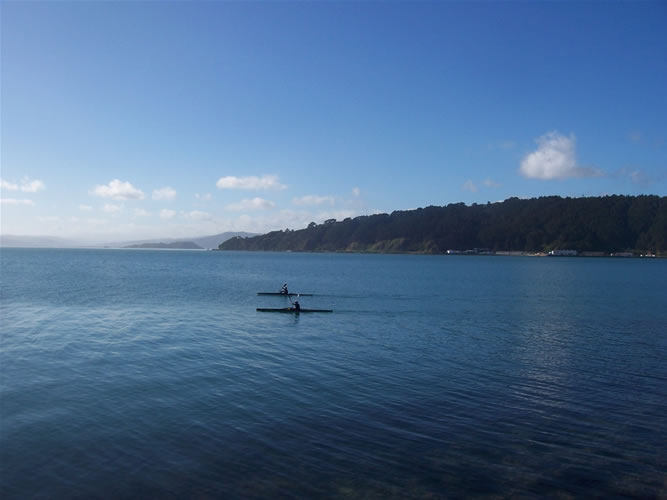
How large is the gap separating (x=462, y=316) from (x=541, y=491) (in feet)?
109

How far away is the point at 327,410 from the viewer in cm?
1722

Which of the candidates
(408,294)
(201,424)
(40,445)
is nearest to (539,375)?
(201,424)

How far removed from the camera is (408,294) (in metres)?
66.2

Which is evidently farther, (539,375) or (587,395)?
(539,375)

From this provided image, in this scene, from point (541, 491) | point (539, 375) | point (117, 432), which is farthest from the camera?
point (539, 375)

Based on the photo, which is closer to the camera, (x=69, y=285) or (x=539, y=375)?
(x=539, y=375)

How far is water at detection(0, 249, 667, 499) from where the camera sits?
12.2 m

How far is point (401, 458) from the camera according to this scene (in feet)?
43.6

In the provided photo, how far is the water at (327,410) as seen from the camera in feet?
39.9

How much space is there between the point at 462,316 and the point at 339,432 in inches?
1236

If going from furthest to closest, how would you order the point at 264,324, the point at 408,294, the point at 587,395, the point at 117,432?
the point at 408,294, the point at 264,324, the point at 587,395, the point at 117,432

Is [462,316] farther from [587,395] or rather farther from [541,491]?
[541,491]

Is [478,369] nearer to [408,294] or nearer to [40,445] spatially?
[40,445]

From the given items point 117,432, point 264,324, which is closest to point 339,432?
point 117,432
